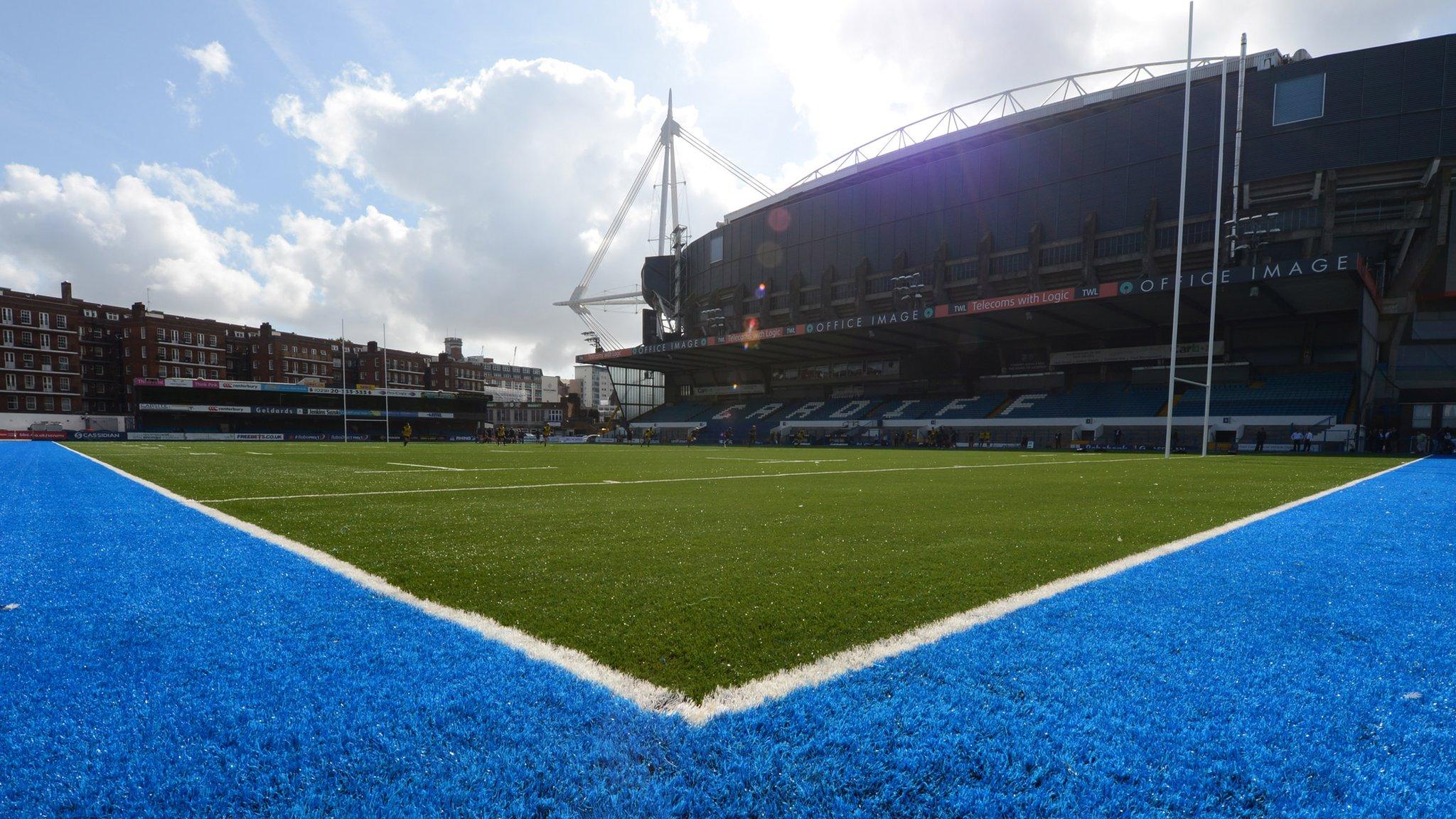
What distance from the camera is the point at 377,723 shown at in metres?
1.51

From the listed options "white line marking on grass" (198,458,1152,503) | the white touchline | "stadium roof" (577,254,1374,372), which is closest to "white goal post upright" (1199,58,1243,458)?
"stadium roof" (577,254,1374,372)

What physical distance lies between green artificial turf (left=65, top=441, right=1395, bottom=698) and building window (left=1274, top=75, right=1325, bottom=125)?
30.7m

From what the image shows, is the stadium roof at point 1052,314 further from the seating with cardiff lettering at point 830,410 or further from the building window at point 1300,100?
the building window at point 1300,100

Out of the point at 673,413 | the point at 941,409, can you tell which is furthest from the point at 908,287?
the point at 673,413

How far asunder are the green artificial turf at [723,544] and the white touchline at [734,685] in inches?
2.3

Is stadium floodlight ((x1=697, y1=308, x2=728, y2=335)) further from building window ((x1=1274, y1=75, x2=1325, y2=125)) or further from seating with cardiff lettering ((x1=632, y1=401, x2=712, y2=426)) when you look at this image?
building window ((x1=1274, y1=75, x2=1325, y2=125))

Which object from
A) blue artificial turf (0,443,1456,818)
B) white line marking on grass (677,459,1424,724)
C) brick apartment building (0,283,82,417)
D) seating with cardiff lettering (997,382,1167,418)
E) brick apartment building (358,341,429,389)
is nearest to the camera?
blue artificial turf (0,443,1456,818)

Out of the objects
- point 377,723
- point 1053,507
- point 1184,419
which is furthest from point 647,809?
point 1184,419

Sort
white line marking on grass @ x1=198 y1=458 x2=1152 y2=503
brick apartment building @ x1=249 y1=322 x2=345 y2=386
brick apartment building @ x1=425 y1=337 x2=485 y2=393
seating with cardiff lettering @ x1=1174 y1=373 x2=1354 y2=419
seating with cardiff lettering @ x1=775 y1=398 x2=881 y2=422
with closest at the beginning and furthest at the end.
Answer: white line marking on grass @ x1=198 y1=458 x2=1152 y2=503 < seating with cardiff lettering @ x1=1174 y1=373 x2=1354 y2=419 < seating with cardiff lettering @ x1=775 y1=398 x2=881 y2=422 < brick apartment building @ x1=249 y1=322 x2=345 y2=386 < brick apartment building @ x1=425 y1=337 x2=485 y2=393

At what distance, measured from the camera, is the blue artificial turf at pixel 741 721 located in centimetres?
124

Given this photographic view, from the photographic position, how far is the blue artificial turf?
1.24m

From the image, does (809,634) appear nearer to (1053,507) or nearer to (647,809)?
(647,809)

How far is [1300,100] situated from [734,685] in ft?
140

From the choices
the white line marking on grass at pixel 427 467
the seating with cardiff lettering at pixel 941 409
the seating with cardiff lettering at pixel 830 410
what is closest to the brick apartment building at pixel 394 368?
the seating with cardiff lettering at pixel 830 410
